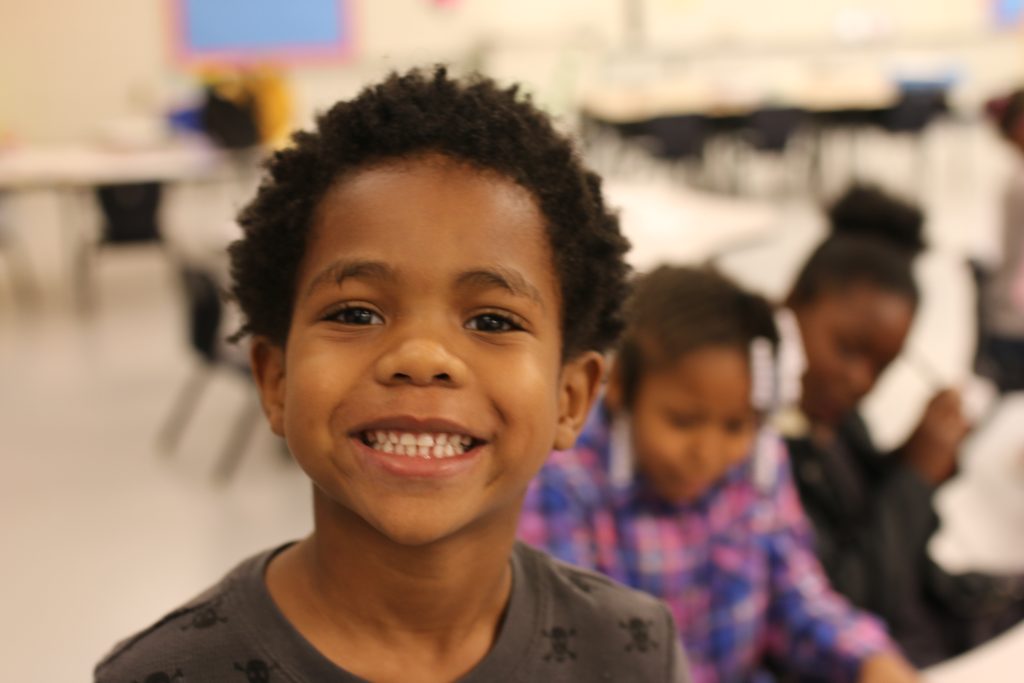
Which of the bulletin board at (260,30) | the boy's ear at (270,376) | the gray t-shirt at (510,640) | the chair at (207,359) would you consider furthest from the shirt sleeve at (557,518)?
the bulletin board at (260,30)

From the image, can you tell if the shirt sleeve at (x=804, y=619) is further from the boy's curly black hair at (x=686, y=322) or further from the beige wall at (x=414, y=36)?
the beige wall at (x=414, y=36)

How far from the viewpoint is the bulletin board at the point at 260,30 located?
32.7 ft

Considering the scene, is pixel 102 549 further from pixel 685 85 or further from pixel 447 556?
pixel 685 85

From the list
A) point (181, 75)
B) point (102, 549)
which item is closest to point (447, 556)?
point (102, 549)

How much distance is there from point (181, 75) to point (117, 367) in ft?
19.1

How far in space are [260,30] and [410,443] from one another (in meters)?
10.2

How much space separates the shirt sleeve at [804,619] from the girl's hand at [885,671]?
1 cm

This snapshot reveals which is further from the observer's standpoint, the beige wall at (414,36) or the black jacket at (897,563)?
the beige wall at (414,36)

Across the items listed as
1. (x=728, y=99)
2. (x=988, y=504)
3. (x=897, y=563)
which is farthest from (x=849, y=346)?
(x=728, y=99)

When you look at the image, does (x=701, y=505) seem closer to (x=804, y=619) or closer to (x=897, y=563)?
(x=804, y=619)

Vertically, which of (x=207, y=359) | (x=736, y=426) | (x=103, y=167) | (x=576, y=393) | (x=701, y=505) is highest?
(x=576, y=393)

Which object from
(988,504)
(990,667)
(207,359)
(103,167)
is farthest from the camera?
(103,167)

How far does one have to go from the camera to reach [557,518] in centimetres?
127

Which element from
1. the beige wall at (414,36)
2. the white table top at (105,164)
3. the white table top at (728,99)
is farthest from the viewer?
the beige wall at (414,36)
